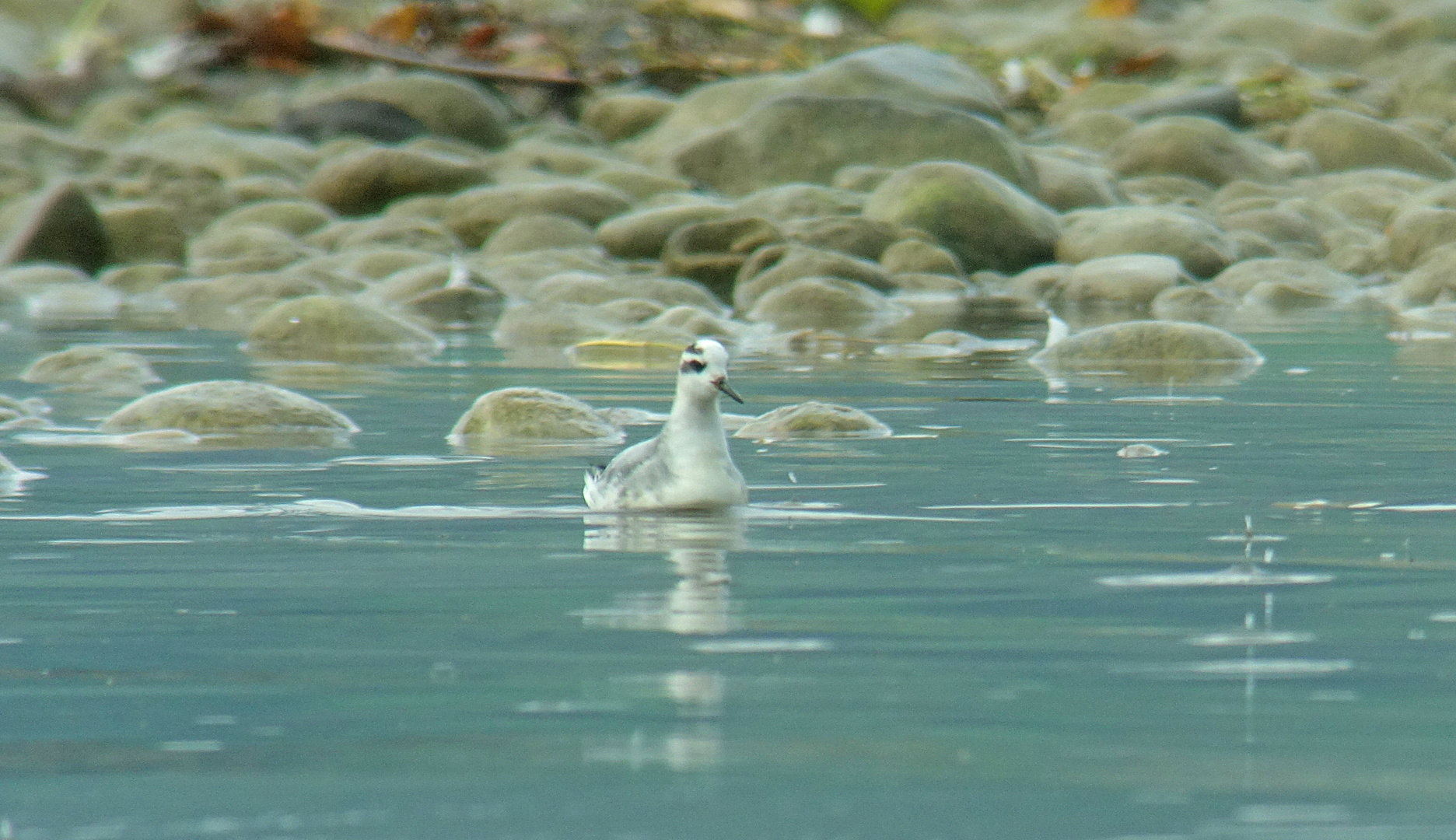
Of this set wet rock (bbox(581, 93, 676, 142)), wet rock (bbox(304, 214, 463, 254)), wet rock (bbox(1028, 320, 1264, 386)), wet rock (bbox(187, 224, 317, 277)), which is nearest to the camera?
wet rock (bbox(1028, 320, 1264, 386))

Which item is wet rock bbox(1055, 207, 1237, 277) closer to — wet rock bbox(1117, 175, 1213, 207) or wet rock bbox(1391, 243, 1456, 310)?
wet rock bbox(1391, 243, 1456, 310)

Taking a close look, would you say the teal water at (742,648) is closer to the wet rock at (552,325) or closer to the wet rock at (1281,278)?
the wet rock at (552,325)

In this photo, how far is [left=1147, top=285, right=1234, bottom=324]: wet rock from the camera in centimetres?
1393

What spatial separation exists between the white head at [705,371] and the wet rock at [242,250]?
10747 mm

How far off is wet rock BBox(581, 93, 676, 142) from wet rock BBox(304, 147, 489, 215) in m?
3.99

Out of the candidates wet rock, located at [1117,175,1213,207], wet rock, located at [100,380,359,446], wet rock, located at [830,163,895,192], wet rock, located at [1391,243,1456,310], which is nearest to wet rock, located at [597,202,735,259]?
wet rock, located at [830,163,895,192]

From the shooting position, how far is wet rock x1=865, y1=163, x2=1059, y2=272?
1639 cm

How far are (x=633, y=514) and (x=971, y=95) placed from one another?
1590 cm

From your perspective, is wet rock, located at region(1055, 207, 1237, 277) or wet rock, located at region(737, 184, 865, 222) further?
wet rock, located at region(737, 184, 865, 222)

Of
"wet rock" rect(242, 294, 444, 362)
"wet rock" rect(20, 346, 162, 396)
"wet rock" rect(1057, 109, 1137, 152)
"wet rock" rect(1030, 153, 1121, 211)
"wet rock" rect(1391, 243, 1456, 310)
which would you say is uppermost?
"wet rock" rect(1057, 109, 1137, 152)

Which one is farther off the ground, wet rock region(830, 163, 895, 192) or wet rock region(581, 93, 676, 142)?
wet rock region(581, 93, 676, 142)

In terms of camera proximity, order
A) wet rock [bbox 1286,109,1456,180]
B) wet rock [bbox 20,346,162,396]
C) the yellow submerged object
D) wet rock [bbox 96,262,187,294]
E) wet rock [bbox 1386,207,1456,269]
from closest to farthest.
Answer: wet rock [bbox 20,346,162,396] → the yellow submerged object → wet rock [bbox 1386,207,1456,269] → wet rock [bbox 96,262,187,294] → wet rock [bbox 1286,109,1456,180]

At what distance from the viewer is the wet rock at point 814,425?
25.3 feet

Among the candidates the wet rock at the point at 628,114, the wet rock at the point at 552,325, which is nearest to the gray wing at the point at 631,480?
the wet rock at the point at 552,325
